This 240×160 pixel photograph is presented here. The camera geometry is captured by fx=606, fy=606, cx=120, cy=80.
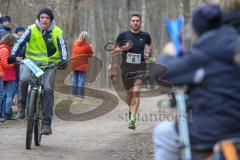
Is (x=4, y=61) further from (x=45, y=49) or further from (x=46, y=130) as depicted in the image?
(x=46, y=130)

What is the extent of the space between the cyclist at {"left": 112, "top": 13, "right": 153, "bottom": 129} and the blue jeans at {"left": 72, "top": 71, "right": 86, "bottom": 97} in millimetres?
6524

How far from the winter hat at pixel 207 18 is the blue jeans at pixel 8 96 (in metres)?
9.59

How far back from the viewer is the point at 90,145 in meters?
9.84

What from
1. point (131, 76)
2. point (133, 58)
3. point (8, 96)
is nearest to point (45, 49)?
point (133, 58)

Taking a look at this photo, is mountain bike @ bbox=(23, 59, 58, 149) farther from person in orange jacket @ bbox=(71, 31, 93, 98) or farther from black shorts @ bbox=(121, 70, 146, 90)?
person in orange jacket @ bbox=(71, 31, 93, 98)

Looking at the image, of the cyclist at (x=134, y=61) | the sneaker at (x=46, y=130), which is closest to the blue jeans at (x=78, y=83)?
the cyclist at (x=134, y=61)

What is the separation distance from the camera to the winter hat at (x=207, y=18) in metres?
3.71

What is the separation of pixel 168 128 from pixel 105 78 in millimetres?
42063

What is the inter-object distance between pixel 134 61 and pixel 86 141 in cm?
182

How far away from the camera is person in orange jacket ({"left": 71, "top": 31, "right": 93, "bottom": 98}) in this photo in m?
17.8

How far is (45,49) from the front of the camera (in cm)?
937

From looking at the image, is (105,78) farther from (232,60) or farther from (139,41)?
(232,60)

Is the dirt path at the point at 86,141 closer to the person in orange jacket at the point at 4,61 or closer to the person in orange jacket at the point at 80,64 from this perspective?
the person in orange jacket at the point at 4,61

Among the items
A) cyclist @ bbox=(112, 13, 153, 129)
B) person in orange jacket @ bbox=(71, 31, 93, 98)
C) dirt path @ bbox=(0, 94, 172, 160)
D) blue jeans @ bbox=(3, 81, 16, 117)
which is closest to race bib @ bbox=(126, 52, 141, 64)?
cyclist @ bbox=(112, 13, 153, 129)
